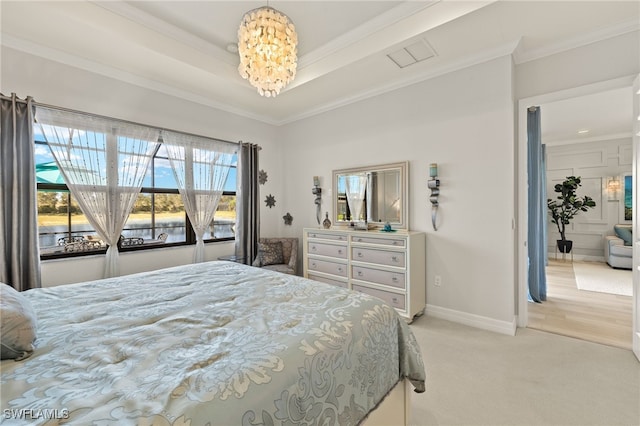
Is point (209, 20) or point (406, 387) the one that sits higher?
point (209, 20)

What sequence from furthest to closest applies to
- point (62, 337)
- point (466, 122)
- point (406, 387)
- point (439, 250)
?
point (439, 250)
point (466, 122)
point (406, 387)
point (62, 337)

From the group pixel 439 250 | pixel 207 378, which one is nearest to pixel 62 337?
pixel 207 378

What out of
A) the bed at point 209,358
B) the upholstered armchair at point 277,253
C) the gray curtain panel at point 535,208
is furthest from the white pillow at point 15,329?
the gray curtain panel at point 535,208

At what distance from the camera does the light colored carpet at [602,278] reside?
4070 millimetres

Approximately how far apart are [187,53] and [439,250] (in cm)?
353

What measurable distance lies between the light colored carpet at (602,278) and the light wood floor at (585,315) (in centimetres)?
24

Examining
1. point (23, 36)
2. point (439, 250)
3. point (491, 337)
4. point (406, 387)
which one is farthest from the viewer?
point (439, 250)

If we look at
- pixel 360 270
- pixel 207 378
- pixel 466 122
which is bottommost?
pixel 360 270

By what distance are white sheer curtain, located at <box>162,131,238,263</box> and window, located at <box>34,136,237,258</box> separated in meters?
0.16

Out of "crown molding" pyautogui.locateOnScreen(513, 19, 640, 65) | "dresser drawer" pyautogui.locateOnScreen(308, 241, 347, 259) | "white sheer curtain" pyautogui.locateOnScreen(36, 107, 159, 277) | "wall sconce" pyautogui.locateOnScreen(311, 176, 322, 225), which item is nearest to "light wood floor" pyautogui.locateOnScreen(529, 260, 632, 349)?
"dresser drawer" pyautogui.locateOnScreen(308, 241, 347, 259)

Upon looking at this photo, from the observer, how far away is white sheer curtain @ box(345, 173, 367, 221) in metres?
3.86

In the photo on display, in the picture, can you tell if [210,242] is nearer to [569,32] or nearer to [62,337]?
[62,337]

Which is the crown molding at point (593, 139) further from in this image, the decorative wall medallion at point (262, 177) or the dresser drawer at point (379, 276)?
the decorative wall medallion at point (262, 177)

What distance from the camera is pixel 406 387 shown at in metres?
1.55
